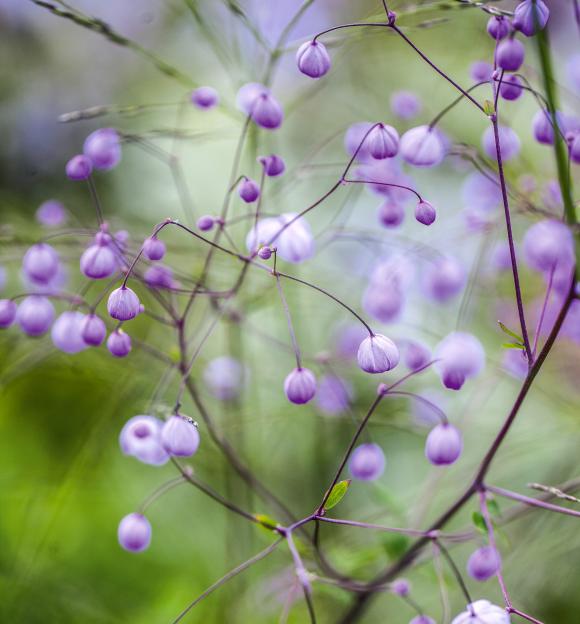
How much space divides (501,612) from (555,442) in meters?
0.64

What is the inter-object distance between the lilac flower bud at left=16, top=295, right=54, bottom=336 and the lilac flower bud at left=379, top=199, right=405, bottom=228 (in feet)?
0.87

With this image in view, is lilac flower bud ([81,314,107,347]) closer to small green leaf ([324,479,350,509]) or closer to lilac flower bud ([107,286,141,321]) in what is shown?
lilac flower bud ([107,286,141,321])

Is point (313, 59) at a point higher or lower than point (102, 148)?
higher

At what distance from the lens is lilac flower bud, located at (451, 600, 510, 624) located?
377 mm

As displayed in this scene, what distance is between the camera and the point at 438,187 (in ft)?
3.92

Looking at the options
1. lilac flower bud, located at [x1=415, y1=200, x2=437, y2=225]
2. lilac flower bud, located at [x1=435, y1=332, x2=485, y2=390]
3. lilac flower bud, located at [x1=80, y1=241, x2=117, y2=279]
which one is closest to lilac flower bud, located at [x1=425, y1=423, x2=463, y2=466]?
lilac flower bud, located at [x1=435, y1=332, x2=485, y2=390]

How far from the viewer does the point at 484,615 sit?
38 centimetres

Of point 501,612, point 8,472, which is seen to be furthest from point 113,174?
point 501,612

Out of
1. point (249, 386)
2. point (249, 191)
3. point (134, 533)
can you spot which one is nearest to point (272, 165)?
point (249, 191)

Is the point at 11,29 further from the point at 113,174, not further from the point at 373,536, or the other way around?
the point at 373,536

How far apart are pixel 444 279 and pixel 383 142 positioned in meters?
0.20

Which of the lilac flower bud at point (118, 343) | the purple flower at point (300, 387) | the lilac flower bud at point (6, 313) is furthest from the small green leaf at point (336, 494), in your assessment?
the lilac flower bud at point (6, 313)

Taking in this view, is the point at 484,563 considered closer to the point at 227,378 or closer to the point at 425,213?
the point at 425,213

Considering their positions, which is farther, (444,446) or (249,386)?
(249,386)
